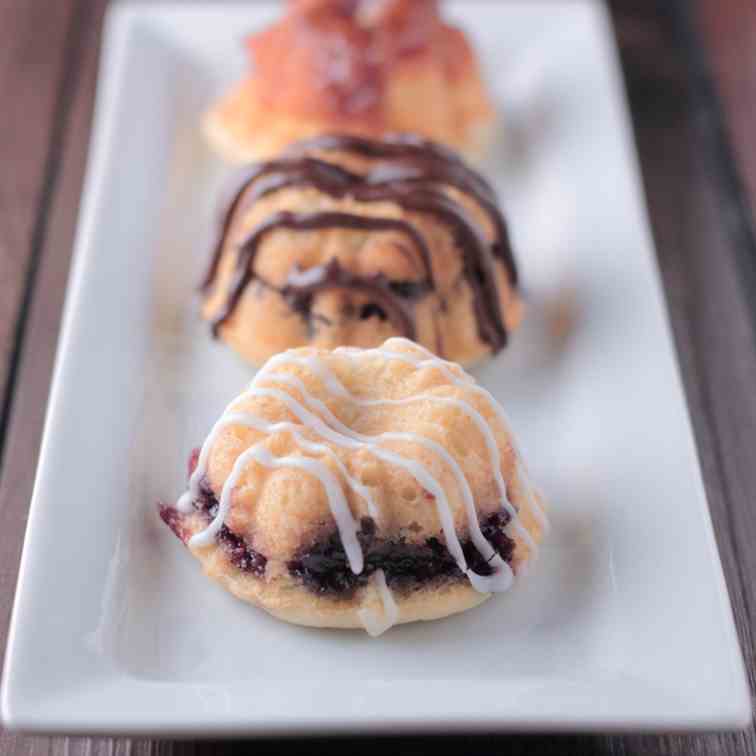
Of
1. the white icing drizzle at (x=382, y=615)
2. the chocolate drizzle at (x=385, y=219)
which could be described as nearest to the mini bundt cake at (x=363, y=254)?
the chocolate drizzle at (x=385, y=219)

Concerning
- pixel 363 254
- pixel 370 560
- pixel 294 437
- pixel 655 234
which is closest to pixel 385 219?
pixel 363 254

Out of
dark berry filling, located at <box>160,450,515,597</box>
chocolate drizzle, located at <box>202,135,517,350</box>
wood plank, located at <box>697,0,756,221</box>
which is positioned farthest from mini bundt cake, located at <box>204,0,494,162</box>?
dark berry filling, located at <box>160,450,515,597</box>

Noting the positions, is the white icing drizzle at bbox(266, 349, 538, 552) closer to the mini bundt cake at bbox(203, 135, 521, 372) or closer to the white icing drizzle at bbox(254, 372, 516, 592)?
the white icing drizzle at bbox(254, 372, 516, 592)

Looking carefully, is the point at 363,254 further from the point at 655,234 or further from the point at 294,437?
the point at 655,234

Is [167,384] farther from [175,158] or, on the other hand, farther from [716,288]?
[716,288]

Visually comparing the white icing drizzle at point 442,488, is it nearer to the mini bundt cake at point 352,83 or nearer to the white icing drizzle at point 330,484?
the white icing drizzle at point 330,484

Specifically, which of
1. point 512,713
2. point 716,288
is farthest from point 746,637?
point 716,288
